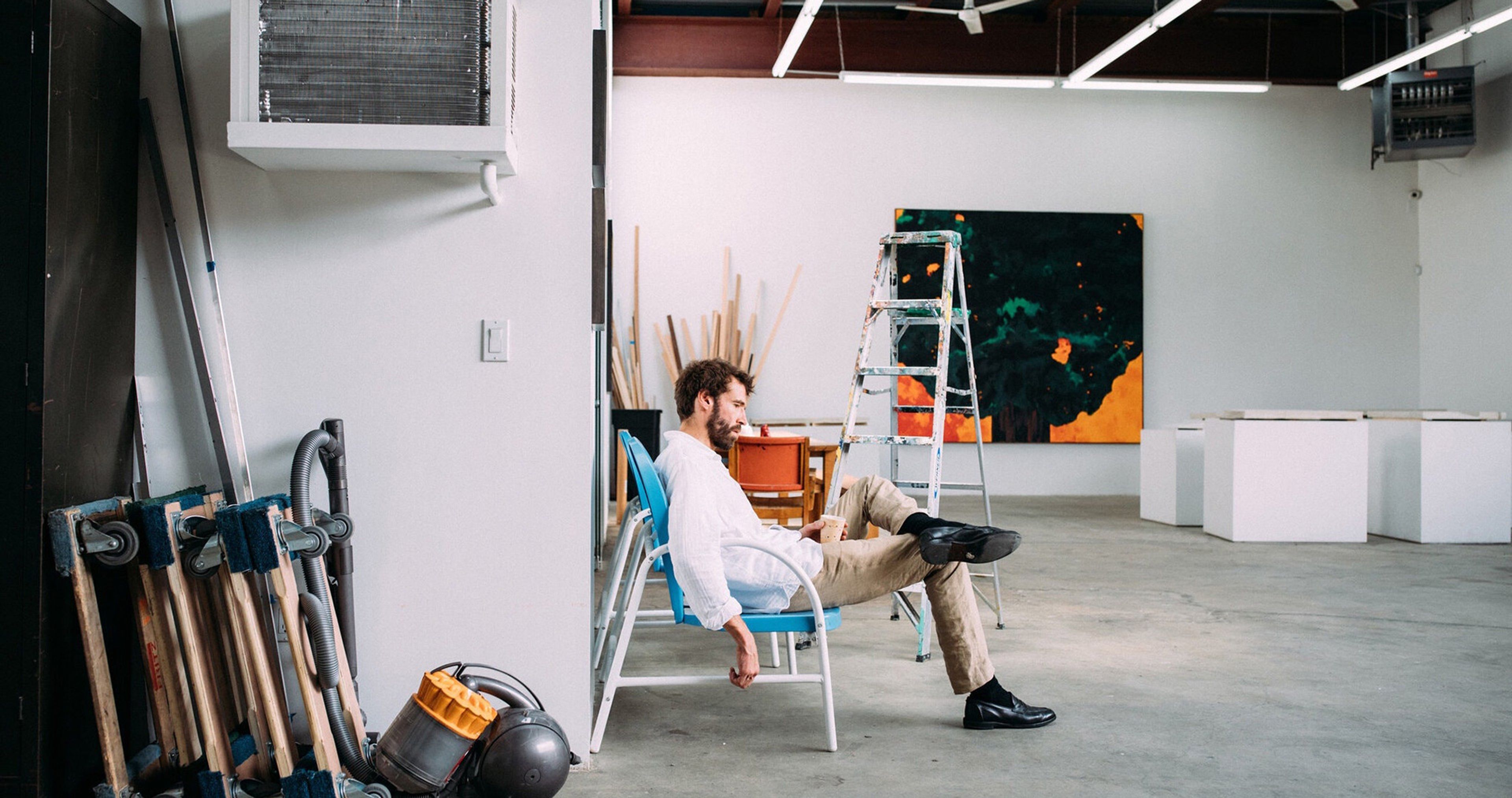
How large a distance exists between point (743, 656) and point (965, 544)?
0.66m

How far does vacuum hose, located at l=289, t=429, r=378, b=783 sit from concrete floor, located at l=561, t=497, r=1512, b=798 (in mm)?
494

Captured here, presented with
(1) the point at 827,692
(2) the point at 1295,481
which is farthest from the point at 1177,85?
(1) the point at 827,692

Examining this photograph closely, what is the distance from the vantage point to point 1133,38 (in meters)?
7.46

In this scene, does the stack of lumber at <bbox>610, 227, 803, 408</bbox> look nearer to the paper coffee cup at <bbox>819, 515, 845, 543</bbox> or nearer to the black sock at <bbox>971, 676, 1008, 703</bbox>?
the paper coffee cup at <bbox>819, 515, 845, 543</bbox>

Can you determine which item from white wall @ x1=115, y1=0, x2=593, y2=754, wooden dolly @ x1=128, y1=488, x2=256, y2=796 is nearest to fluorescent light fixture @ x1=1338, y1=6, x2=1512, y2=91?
white wall @ x1=115, y1=0, x2=593, y2=754

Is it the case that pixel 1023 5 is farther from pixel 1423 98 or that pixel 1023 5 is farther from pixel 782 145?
pixel 1423 98

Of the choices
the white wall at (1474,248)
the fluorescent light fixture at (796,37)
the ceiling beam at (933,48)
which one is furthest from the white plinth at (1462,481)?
the fluorescent light fixture at (796,37)

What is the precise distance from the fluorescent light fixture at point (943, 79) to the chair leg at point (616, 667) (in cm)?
619

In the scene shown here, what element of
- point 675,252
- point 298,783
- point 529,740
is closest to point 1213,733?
point 529,740

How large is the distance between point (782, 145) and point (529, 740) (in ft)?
25.9

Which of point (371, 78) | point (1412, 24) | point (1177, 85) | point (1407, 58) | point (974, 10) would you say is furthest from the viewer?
point (1412, 24)

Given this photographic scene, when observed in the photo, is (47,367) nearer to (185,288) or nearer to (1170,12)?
(185,288)

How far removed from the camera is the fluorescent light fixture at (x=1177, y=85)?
8234 mm

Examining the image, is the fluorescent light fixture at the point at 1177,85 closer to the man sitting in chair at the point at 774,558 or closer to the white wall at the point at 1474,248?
the white wall at the point at 1474,248
